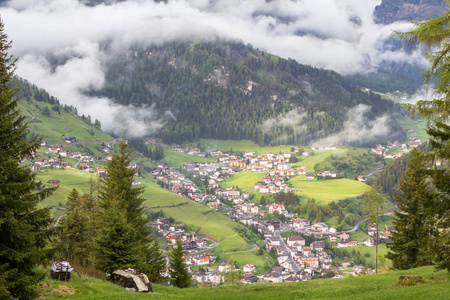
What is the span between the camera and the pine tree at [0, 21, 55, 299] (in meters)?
18.2

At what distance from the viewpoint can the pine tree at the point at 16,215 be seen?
18.2 meters

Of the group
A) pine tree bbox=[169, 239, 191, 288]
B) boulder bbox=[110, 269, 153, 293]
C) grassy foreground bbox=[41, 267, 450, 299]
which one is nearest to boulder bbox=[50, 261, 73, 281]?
grassy foreground bbox=[41, 267, 450, 299]

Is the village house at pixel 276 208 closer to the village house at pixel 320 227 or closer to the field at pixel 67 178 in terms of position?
the village house at pixel 320 227

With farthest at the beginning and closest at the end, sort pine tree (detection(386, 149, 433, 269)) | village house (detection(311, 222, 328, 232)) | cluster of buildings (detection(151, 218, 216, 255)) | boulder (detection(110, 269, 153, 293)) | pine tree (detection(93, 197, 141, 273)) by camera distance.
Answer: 1. village house (detection(311, 222, 328, 232))
2. cluster of buildings (detection(151, 218, 216, 255))
3. pine tree (detection(386, 149, 433, 269))
4. pine tree (detection(93, 197, 141, 273))
5. boulder (detection(110, 269, 153, 293))

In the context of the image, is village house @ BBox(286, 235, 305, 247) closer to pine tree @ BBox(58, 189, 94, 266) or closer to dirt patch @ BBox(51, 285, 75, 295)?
pine tree @ BBox(58, 189, 94, 266)

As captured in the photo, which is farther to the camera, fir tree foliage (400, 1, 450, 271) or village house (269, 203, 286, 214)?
village house (269, 203, 286, 214)

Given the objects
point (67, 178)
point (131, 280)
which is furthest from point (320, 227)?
point (131, 280)

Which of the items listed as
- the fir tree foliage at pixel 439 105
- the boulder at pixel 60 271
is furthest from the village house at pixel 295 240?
the boulder at pixel 60 271

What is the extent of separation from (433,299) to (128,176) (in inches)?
1301

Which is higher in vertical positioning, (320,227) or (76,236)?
(76,236)

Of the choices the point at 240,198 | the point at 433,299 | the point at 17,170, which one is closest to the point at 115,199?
the point at 17,170

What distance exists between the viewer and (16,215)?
20.3 m

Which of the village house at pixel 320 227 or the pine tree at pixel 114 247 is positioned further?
the village house at pixel 320 227

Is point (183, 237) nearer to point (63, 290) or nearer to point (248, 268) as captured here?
point (248, 268)
